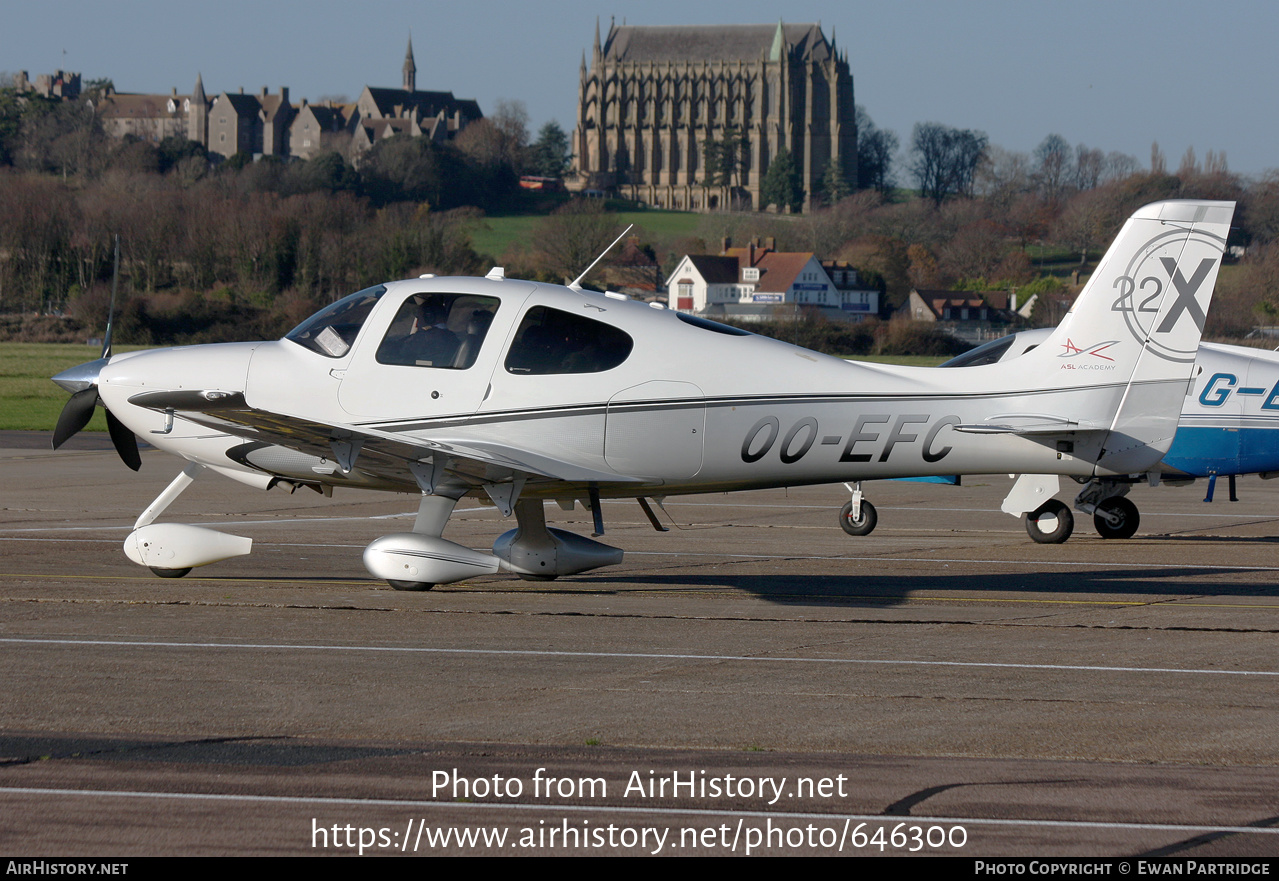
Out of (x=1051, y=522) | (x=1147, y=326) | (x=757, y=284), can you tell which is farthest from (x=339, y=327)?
(x=757, y=284)

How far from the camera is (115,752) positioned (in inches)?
237

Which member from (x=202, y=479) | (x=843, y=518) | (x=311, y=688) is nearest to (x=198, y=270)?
(x=202, y=479)

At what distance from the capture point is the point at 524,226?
162 metres

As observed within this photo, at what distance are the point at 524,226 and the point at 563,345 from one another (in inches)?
6089

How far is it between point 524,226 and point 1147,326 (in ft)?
508

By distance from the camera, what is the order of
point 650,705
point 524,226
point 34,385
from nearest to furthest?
point 650,705
point 34,385
point 524,226

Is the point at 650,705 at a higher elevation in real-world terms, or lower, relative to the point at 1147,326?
lower

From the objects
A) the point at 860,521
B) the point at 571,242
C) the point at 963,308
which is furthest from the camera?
the point at 963,308

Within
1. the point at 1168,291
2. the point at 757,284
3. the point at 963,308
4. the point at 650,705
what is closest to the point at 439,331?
the point at 650,705

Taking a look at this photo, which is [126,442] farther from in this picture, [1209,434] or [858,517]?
[1209,434]

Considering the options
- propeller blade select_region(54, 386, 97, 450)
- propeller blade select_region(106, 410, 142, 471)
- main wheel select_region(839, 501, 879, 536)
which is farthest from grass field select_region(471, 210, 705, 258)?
propeller blade select_region(54, 386, 97, 450)

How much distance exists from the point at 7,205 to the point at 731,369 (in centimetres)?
10379

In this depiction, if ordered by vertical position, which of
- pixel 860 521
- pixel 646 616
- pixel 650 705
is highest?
pixel 650 705

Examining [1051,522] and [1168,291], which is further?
[1051,522]
